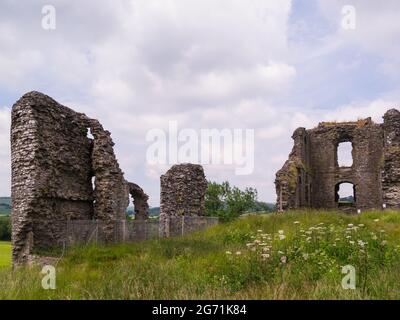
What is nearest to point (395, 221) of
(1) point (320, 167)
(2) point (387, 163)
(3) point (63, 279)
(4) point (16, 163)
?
(2) point (387, 163)

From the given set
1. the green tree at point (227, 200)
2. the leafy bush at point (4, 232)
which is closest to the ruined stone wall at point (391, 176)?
the green tree at point (227, 200)

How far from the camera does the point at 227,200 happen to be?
5722 cm

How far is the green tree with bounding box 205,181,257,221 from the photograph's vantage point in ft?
183

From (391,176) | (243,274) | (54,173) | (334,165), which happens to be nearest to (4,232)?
(334,165)

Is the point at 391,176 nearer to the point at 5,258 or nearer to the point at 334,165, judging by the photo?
the point at 334,165

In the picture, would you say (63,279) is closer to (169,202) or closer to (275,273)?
(275,273)

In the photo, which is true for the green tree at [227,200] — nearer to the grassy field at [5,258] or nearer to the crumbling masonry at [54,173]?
the grassy field at [5,258]

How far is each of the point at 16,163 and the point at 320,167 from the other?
72.0ft

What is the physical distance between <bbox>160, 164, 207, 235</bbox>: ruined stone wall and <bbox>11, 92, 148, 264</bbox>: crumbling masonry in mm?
6003

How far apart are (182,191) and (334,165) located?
12471 mm

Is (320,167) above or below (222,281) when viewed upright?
above

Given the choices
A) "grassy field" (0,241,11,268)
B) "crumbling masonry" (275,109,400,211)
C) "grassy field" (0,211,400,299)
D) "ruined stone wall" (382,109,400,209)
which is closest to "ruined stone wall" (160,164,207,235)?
"crumbling masonry" (275,109,400,211)

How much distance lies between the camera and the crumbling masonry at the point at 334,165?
29.0 meters
